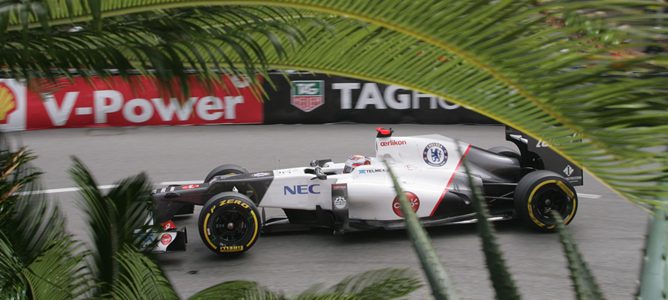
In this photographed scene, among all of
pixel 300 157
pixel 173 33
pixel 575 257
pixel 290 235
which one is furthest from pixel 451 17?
pixel 300 157

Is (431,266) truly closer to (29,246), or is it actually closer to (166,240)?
(29,246)

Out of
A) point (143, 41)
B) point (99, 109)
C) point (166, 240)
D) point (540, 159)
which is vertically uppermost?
point (143, 41)

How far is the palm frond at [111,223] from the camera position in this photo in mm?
3193

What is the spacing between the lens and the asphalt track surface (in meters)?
7.31

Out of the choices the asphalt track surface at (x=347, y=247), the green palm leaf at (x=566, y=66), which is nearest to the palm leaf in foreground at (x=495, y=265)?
the green palm leaf at (x=566, y=66)

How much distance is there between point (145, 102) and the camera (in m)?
14.3

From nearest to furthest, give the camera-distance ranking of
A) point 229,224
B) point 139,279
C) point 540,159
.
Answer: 1. point 139,279
2. point 229,224
3. point 540,159

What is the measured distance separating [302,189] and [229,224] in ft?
2.83

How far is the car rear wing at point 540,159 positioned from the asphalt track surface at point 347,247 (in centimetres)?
55

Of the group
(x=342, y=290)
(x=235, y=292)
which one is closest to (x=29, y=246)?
(x=235, y=292)

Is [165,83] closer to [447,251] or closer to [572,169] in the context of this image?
[447,251]

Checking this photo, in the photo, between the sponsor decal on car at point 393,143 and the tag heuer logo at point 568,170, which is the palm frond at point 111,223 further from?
the tag heuer logo at point 568,170

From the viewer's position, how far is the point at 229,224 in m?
7.84

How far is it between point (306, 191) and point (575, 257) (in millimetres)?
6231
